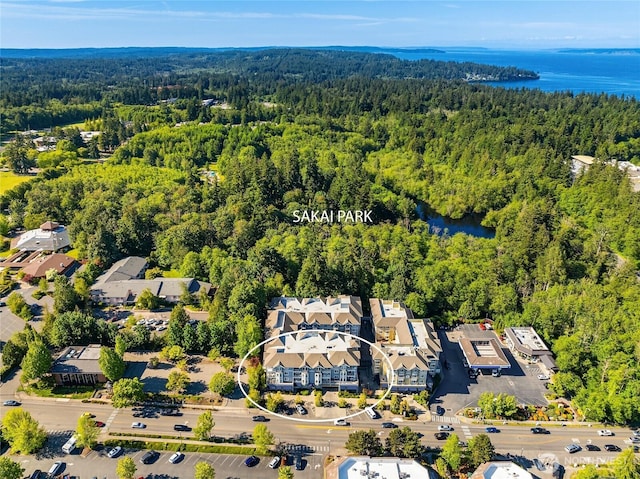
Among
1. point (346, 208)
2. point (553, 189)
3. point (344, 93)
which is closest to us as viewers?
point (346, 208)

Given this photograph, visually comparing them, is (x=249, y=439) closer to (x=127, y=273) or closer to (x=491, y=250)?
(x=127, y=273)

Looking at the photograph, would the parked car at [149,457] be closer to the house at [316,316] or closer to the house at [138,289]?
the house at [316,316]

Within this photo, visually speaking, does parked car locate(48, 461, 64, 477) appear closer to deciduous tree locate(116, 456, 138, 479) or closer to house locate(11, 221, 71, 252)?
deciduous tree locate(116, 456, 138, 479)

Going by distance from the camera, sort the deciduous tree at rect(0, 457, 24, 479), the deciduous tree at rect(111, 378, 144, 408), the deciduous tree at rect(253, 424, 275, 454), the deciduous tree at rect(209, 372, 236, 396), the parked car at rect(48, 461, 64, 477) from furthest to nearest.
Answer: the deciduous tree at rect(209, 372, 236, 396)
the deciduous tree at rect(111, 378, 144, 408)
the deciduous tree at rect(253, 424, 275, 454)
the parked car at rect(48, 461, 64, 477)
the deciduous tree at rect(0, 457, 24, 479)

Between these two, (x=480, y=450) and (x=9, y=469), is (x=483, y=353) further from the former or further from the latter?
(x=9, y=469)

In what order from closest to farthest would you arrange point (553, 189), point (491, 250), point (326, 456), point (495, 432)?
point (326, 456) < point (495, 432) < point (491, 250) < point (553, 189)

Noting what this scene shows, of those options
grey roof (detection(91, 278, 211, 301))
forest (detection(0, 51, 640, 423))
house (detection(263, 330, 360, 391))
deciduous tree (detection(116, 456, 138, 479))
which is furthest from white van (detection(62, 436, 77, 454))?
grey roof (detection(91, 278, 211, 301))

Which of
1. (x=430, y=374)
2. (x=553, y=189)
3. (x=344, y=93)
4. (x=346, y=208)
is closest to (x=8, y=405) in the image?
(x=430, y=374)

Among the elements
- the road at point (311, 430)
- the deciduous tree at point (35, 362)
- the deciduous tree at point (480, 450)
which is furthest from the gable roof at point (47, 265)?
the deciduous tree at point (480, 450)
